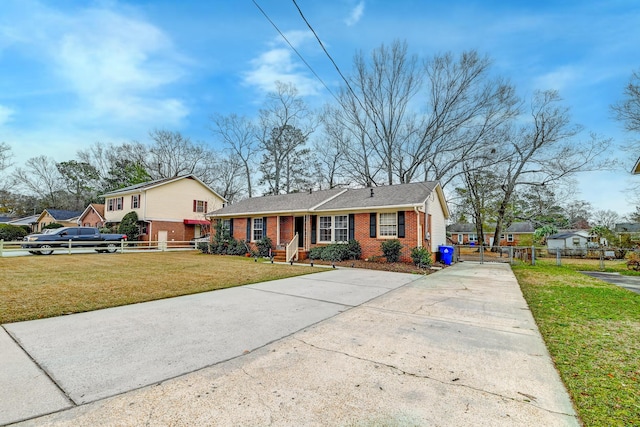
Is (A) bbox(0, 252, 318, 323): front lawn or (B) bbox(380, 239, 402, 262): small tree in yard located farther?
(B) bbox(380, 239, 402, 262): small tree in yard

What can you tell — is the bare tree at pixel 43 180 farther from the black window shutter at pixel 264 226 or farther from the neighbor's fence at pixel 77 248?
the black window shutter at pixel 264 226

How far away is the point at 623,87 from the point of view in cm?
1538

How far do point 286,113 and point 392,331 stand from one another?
98.4 feet

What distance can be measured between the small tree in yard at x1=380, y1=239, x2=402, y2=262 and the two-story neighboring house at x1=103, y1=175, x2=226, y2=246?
20.8 metres

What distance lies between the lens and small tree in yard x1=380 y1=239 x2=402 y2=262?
44.4 feet

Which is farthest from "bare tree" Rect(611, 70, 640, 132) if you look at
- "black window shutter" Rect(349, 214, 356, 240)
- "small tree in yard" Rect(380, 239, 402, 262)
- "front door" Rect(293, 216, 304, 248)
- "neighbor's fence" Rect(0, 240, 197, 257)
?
"neighbor's fence" Rect(0, 240, 197, 257)

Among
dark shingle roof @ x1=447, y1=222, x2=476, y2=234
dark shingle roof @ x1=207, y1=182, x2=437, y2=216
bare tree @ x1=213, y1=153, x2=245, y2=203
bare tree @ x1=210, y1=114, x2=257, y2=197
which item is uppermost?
bare tree @ x1=210, y1=114, x2=257, y2=197

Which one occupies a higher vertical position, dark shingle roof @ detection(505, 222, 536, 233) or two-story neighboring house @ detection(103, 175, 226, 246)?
two-story neighboring house @ detection(103, 175, 226, 246)

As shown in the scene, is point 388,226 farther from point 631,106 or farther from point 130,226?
point 130,226

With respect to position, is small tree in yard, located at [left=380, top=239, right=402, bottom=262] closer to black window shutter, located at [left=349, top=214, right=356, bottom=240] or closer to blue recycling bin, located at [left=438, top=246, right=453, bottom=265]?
black window shutter, located at [left=349, top=214, right=356, bottom=240]

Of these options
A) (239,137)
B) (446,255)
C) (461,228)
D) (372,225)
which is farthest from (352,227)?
(461,228)

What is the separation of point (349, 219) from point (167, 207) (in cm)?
1902

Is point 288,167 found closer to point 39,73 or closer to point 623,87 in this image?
point 39,73

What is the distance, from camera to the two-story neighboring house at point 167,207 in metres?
25.6
